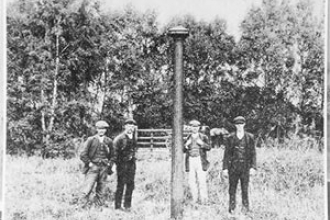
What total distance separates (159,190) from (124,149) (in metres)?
0.46

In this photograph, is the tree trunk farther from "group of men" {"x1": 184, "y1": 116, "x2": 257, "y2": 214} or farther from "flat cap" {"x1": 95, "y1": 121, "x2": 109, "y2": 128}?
"group of men" {"x1": 184, "y1": 116, "x2": 257, "y2": 214}

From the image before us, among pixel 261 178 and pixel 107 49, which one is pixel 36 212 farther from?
pixel 261 178

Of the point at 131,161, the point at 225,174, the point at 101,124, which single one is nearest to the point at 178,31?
the point at 101,124

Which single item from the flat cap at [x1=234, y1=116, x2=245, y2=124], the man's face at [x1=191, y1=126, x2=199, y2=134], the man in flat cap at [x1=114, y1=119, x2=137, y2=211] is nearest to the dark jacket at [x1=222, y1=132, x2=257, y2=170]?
the flat cap at [x1=234, y1=116, x2=245, y2=124]

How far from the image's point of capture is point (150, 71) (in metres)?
5.07

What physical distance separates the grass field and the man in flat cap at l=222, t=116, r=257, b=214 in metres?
0.06

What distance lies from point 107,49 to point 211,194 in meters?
1.55

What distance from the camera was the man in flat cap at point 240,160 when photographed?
4.93 meters

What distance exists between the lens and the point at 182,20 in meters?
4.96

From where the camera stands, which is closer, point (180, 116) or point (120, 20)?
point (180, 116)

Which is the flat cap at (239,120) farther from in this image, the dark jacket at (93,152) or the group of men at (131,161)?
the dark jacket at (93,152)

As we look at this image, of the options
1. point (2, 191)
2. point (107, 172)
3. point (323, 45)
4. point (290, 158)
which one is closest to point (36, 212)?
point (2, 191)

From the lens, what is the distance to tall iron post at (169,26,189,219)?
15.3 ft

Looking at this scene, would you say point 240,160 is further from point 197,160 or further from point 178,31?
point 178,31
